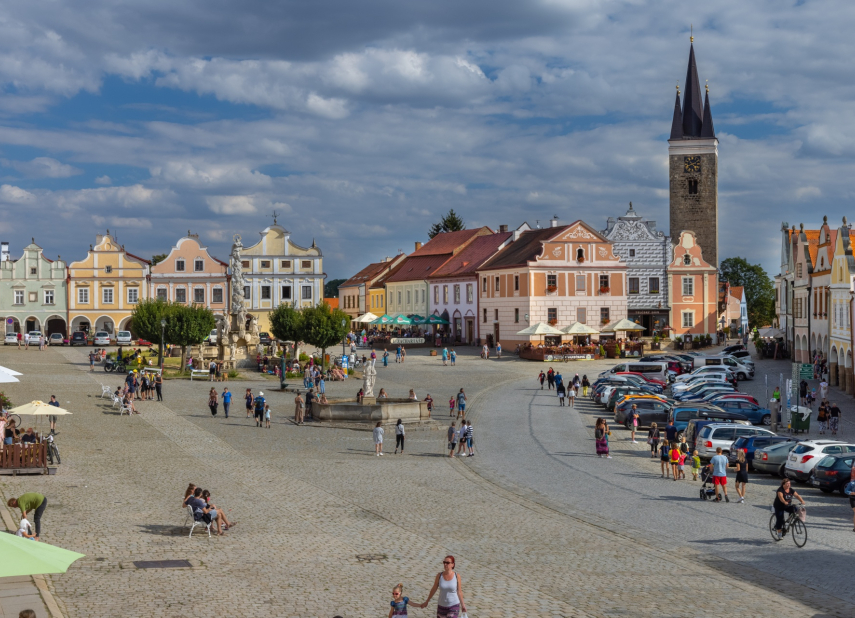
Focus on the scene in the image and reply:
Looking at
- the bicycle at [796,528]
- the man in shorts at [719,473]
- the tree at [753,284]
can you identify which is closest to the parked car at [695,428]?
the man in shorts at [719,473]

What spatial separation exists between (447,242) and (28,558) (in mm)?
86450

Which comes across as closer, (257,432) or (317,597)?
(317,597)

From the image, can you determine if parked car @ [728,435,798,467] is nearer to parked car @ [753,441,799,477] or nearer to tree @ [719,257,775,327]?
parked car @ [753,441,799,477]

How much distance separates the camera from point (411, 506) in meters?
21.8

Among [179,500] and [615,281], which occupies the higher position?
[615,281]

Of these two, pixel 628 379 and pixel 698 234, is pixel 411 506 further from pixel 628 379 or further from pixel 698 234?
pixel 698 234

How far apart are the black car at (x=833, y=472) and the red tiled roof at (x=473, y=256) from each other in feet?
182

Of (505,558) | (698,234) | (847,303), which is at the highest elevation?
(698,234)

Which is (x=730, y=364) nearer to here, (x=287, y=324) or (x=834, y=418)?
(x=834, y=418)

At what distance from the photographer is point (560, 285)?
7388 centimetres

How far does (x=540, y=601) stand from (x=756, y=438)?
17.5 meters

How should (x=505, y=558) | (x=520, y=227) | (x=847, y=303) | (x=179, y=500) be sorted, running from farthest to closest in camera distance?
(x=520, y=227)
(x=847, y=303)
(x=179, y=500)
(x=505, y=558)

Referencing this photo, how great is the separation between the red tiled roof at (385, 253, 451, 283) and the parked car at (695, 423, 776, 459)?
59886mm

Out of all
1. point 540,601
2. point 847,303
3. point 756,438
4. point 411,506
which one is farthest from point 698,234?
point 540,601
